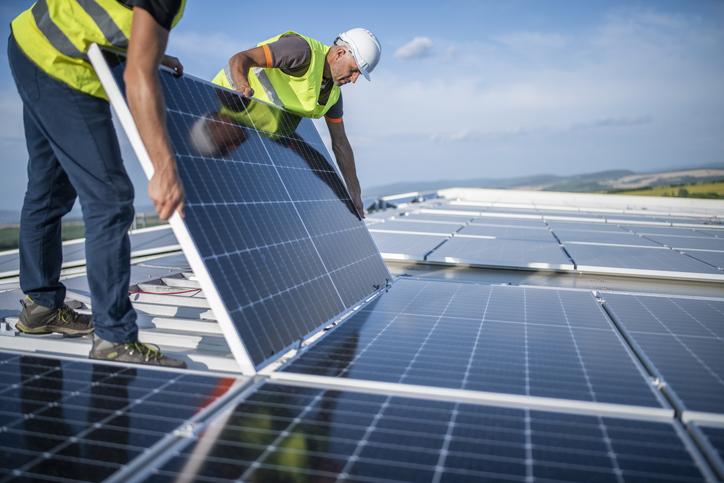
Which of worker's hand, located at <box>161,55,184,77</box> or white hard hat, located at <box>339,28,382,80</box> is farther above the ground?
white hard hat, located at <box>339,28,382,80</box>

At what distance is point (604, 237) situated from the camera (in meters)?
9.38

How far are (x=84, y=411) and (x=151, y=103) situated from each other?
4.14 feet

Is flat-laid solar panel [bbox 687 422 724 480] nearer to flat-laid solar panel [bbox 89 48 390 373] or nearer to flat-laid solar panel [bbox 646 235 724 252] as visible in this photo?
flat-laid solar panel [bbox 89 48 390 373]

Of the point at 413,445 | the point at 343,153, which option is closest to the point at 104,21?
the point at 413,445

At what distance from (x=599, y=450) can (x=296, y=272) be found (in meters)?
1.92

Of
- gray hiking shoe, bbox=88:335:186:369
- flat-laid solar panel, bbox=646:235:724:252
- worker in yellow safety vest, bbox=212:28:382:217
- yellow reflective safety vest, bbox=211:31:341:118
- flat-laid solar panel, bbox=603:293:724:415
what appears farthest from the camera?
flat-laid solar panel, bbox=646:235:724:252

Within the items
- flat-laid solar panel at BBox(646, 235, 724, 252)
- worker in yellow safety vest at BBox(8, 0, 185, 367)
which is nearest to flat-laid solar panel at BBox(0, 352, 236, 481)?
worker in yellow safety vest at BBox(8, 0, 185, 367)

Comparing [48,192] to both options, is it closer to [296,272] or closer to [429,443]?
[296,272]

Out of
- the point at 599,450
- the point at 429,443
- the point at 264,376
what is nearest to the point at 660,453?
the point at 599,450

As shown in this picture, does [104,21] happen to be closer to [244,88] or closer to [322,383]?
[244,88]

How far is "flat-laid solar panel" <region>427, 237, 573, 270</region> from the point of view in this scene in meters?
6.29

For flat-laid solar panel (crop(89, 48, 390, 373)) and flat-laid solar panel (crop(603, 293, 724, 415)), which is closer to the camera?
flat-laid solar panel (crop(603, 293, 724, 415))

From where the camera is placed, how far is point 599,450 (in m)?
1.94

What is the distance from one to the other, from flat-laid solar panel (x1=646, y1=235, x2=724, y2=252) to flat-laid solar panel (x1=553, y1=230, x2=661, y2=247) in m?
0.24
